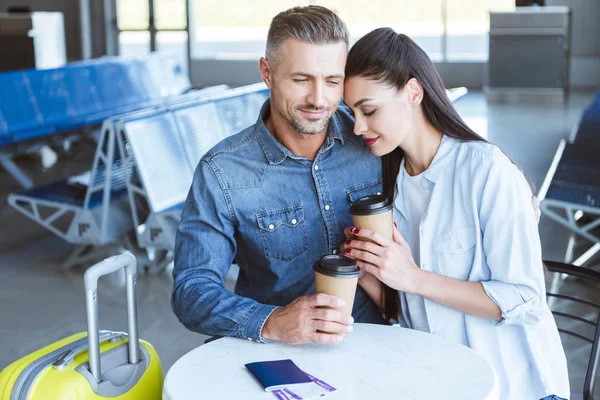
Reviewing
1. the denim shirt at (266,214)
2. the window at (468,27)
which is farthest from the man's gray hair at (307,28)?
the window at (468,27)

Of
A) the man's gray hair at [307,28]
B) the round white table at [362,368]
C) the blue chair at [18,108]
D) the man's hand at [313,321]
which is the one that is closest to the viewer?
the round white table at [362,368]

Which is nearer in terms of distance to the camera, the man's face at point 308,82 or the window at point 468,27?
the man's face at point 308,82

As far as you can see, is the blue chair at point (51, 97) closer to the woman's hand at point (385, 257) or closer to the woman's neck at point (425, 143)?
the woman's neck at point (425, 143)

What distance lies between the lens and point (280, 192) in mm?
2270

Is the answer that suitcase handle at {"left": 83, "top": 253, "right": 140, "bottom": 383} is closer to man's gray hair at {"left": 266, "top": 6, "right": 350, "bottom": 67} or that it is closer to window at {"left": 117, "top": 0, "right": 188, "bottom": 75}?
man's gray hair at {"left": 266, "top": 6, "right": 350, "bottom": 67}

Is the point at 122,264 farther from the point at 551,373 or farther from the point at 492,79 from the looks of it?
the point at 492,79

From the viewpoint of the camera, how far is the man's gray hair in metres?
2.12

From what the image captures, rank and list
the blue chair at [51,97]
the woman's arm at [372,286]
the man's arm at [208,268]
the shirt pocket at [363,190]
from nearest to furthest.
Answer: the man's arm at [208,268], the woman's arm at [372,286], the shirt pocket at [363,190], the blue chair at [51,97]

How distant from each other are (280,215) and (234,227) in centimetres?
13

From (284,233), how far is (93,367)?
0.63 m

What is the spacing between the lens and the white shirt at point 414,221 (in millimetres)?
2133

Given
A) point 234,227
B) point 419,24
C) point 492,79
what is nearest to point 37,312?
point 234,227

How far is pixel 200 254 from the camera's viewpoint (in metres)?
2.16

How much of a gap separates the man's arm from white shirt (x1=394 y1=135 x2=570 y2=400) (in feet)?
1.53
